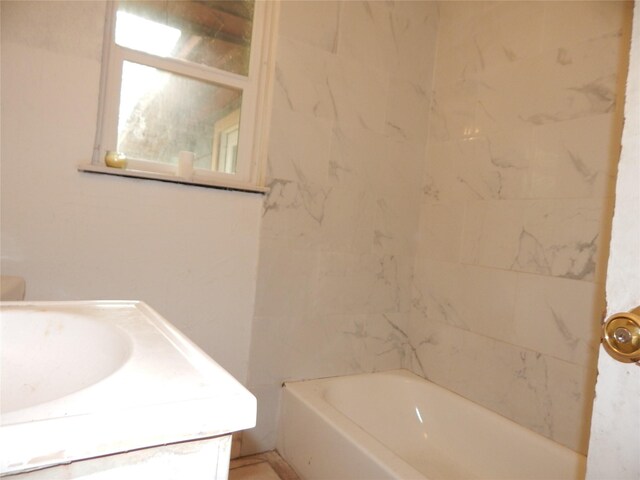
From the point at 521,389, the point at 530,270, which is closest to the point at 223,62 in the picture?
the point at 530,270

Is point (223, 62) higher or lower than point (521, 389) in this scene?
higher

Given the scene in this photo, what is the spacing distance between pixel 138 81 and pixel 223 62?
373mm

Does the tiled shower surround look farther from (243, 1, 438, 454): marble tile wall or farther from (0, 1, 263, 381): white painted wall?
(0, 1, 263, 381): white painted wall

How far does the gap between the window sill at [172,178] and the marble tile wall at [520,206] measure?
98cm

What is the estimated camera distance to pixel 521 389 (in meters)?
1.67

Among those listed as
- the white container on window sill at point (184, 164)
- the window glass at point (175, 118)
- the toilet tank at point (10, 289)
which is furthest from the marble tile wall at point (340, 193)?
the toilet tank at point (10, 289)

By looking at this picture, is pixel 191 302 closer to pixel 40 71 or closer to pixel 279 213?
pixel 279 213

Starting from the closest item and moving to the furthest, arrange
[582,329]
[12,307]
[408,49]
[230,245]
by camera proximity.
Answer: [12,307]
[582,329]
[230,245]
[408,49]

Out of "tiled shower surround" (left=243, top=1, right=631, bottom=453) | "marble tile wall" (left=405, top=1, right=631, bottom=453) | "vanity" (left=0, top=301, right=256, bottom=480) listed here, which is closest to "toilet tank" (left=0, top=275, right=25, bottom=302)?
"vanity" (left=0, top=301, right=256, bottom=480)

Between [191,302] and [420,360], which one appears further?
[420,360]

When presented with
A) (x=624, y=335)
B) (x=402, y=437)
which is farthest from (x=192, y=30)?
(x=402, y=437)

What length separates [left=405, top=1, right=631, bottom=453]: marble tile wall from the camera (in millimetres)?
1477

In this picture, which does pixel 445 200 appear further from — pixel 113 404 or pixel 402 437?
pixel 113 404

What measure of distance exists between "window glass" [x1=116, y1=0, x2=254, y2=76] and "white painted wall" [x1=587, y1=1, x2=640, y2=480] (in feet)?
5.16
